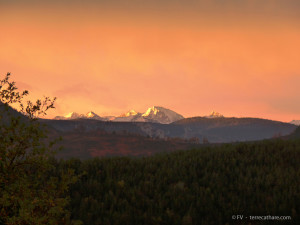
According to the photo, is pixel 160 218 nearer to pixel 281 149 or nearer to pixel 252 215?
pixel 252 215

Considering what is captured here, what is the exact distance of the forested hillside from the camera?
11.5 m

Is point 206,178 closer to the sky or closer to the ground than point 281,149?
closer to the ground

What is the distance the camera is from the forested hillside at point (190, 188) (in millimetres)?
11531

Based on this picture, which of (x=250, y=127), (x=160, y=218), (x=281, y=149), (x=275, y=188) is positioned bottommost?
(x=160, y=218)

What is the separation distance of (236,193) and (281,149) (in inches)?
337

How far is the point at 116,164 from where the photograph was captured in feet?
60.1

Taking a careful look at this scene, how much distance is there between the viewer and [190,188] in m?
14.0

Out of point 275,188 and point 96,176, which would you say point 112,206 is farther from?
point 275,188

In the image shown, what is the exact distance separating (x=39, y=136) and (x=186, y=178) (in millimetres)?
9418

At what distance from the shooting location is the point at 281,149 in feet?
65.5

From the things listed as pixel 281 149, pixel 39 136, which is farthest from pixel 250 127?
pixel 39 136

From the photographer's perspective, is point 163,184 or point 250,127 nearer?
point 163,184

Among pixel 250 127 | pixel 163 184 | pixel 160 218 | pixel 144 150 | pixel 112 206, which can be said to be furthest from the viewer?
pixel 250 127

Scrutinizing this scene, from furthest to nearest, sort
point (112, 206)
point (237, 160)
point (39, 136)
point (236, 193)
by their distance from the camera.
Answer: point (237, 160) → point (236, 193) → point (112, 206) → point (39, 136)
